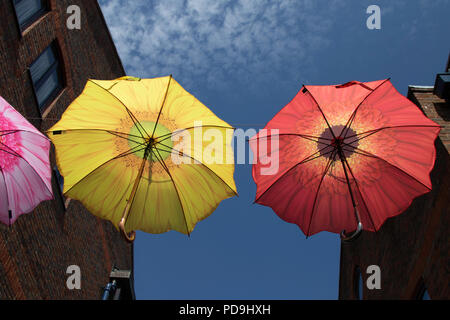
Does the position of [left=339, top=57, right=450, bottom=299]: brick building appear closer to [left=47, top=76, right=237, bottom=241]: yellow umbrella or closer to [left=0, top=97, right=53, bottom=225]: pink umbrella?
[left=47, top=76, right=237, bottom=241]: yellow umbrella

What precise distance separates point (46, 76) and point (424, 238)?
32.2ft

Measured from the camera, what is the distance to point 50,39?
853 cm

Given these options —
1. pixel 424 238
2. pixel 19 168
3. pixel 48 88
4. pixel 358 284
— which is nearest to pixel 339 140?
pixel 424 238

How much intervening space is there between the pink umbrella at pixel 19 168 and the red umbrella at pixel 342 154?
3.35m

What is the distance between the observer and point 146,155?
5.31 m

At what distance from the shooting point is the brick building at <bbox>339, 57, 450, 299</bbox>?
601cm

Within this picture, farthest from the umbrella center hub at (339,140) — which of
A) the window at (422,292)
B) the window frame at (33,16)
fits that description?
the window frame at (33,16)

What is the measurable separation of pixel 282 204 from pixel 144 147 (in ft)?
8.22

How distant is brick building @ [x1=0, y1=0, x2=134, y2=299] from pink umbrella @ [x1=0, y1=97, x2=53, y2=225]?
6.00 ft

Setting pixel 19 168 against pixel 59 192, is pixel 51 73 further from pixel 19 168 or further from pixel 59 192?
pixel 19 168

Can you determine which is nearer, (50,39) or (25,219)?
(25,219)
